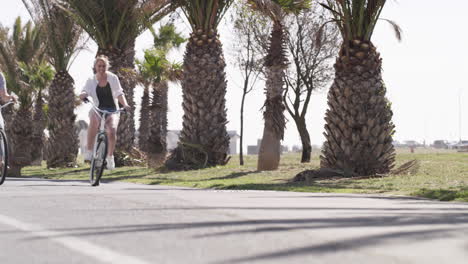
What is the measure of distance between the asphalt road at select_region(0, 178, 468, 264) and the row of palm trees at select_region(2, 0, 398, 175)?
32.7 feet

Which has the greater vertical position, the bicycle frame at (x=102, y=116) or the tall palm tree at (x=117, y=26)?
the tall palm tree at (x=117, y=26)

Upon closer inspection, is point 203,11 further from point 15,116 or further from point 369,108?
point 15,116

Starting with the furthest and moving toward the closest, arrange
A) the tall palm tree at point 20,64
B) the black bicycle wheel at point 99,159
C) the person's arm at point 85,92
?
1. the tall palm tree at point 20,64
2. the black bicycle wheel at point 99,159
3. the person's arm at point 85,92

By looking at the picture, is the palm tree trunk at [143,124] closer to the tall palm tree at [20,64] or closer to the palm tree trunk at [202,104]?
the tall palm tree at [20,64]

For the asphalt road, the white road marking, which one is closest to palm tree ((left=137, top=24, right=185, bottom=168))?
the asphalt road

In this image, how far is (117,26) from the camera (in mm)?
26547

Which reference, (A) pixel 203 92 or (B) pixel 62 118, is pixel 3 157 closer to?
(A) pixel 203 92

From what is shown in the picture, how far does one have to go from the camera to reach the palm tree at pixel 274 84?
21.1 m

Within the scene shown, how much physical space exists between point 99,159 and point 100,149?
0.17 m

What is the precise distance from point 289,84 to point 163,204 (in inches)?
1280

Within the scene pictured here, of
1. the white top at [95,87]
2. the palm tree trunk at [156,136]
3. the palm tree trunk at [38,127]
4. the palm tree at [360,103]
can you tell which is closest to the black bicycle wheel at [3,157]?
the white top at [95,87]

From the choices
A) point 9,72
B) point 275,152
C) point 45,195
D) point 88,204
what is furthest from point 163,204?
point 9,72

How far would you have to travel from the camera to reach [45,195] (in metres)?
9.53

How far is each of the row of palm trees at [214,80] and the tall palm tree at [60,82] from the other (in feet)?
0.13
